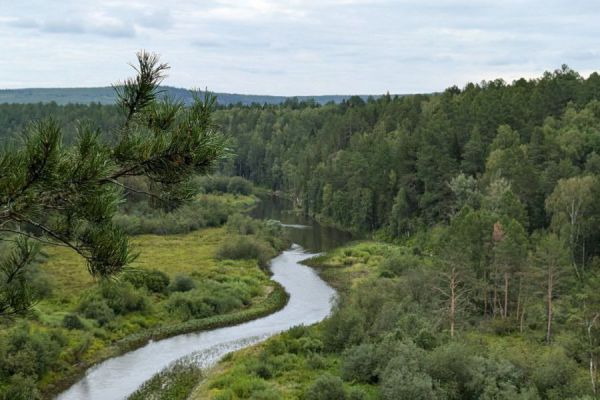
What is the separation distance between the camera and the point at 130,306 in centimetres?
4906

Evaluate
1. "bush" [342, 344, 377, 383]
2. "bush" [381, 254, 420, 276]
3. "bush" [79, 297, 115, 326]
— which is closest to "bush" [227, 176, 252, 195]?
"bush" [381, 254, 420, 276]

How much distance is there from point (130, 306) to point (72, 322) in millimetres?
6282

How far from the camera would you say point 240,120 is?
176750 mm

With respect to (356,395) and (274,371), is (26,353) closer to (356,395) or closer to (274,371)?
(274,371)

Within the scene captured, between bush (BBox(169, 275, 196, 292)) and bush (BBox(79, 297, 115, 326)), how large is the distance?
8428mm

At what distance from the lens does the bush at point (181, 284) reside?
5509 cm

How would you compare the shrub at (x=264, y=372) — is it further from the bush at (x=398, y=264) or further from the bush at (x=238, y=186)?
the bush at (x=238, y=186)

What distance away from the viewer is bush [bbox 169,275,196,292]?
181 ft

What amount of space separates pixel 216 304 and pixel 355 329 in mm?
16343

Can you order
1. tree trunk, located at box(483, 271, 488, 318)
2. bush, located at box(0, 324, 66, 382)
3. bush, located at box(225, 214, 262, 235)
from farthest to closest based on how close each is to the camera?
bush, located at box(225, 214, 262, 235)
tree trunk, located at box(483, 271, 488, 318)
bush, located at box(0, 324, 66, 382)

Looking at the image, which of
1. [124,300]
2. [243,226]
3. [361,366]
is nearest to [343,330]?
[361,366]

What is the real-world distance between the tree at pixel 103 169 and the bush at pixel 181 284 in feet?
156

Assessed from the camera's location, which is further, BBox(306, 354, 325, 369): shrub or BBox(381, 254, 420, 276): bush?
BBox(381, 254, 420, 276): bush

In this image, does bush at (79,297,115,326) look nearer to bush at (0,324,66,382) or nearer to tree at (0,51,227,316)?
bush at (0,324,66,382)
